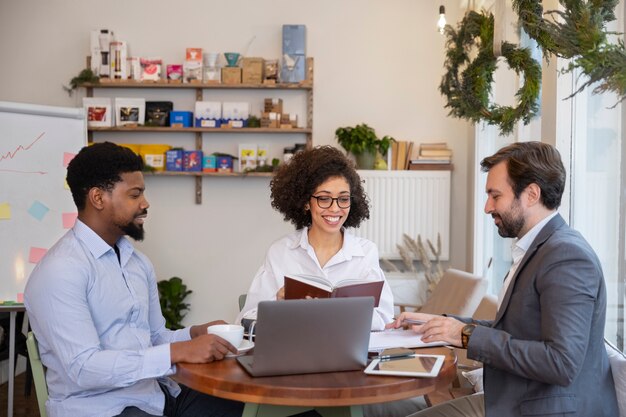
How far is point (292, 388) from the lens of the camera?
183cm

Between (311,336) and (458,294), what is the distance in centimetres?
230

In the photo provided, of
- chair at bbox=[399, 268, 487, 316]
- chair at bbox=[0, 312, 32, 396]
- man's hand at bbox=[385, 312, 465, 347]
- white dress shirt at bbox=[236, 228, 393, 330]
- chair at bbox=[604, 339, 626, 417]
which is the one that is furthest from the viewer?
chair at bbox=[0, 312, 32, 396]

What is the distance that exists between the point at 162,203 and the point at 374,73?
1819 millimetres

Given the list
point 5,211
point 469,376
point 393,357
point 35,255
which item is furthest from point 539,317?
point 5,211

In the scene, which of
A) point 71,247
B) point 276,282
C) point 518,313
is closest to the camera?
point 518,313

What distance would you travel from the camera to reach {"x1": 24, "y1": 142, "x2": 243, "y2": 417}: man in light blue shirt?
203 centimetres

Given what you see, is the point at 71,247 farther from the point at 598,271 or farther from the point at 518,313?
the point at 598,271

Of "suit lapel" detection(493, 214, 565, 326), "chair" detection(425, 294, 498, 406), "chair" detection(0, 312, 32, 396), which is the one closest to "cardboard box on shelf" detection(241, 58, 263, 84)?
"chair" detection(0, 312, 32, 396)

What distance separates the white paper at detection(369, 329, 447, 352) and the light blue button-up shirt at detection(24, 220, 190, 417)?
597 millimetres

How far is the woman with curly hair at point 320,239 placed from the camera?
9.30 ft

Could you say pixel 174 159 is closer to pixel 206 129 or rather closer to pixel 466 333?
pixel 206 129

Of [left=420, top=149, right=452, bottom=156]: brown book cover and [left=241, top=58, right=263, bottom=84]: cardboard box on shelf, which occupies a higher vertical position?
[left=241, top=58, right=263, bottom=84]: cardboard box on shelf

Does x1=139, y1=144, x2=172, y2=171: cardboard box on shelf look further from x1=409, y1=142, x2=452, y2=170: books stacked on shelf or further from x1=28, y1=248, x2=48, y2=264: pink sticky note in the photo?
x1=409, y1=142, x2=452, y2=170: books stacked on shelf

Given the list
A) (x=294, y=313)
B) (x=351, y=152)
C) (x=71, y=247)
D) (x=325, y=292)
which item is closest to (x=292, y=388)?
(x=294, y=313)
